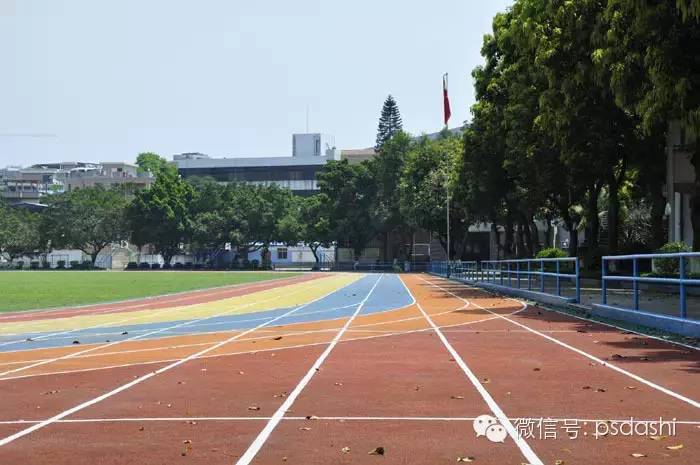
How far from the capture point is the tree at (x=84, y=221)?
4003 inches

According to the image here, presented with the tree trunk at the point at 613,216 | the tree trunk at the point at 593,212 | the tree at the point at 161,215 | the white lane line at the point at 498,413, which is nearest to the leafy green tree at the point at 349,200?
the tree at the point at 161,215

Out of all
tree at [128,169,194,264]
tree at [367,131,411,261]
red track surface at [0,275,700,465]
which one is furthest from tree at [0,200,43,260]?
red track surface at [0,275,700,465]

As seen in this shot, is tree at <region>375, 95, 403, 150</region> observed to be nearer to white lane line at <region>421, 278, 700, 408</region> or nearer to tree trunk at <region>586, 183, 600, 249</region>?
tree trunk at <region>586, 183, 600, 249</region>

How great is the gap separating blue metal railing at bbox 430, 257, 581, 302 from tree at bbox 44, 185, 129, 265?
61732 mm

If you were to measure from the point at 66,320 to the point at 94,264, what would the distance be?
91.8m

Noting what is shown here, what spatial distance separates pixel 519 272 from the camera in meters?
27.5

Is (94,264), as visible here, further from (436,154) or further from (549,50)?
(549,50)

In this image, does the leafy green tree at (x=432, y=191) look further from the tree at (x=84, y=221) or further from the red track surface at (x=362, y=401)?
the red track surface at (x=362, y=401)

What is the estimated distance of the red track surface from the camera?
5.86 metres

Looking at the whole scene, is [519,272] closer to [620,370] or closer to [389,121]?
[620,370]

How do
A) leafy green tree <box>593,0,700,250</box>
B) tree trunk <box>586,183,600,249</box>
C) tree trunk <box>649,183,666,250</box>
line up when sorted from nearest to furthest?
leafy green tree <box>593,0,700,250</box> < tree trunk <box>649,183,666,250</box> < tree trunk <box>586,183,600,249</box>

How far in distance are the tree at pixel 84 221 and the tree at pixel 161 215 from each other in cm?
309

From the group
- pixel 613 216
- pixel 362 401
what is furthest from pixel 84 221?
pixel 362 401

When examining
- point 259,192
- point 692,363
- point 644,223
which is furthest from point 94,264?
point 692,363
